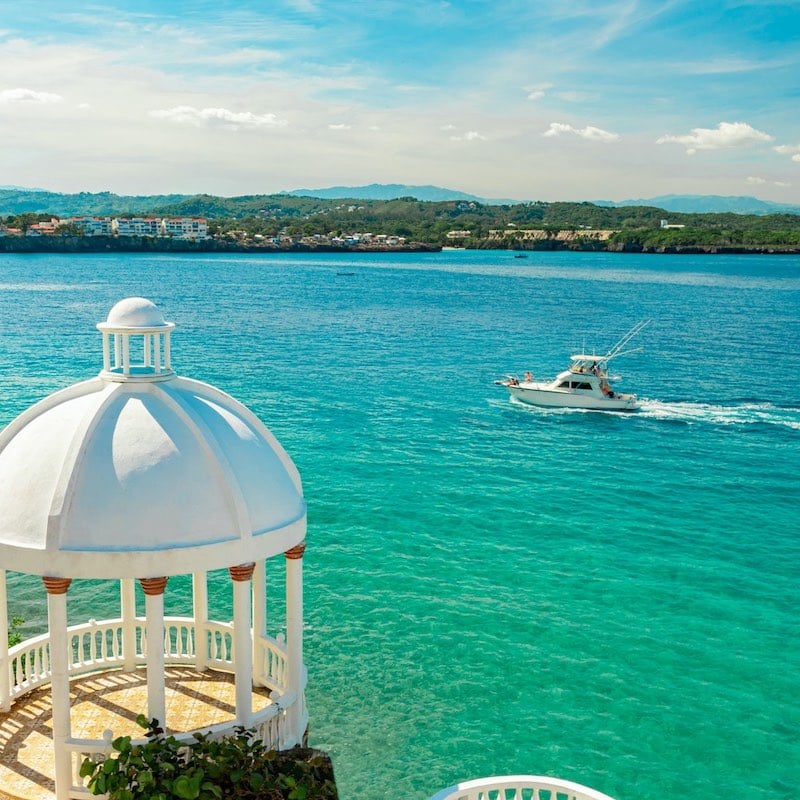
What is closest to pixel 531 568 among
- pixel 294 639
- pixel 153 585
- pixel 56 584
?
pixel 294 639

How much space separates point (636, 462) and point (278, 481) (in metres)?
31.7

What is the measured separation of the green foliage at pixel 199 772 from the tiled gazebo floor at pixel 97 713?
46.2 inches

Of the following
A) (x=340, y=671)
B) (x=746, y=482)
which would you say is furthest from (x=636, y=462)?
(x=340, y=671)

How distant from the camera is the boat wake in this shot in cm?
5069

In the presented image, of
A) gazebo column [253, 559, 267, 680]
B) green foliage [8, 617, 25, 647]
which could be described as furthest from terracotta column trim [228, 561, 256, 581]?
green foliage [8, 617, 25, 647]

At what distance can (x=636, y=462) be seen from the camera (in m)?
41.6

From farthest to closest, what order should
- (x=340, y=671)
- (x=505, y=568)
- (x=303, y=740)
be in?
(x=505, y=568), (x=340, y=671), (x=303, y=740)

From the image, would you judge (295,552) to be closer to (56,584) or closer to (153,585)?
(153,585)

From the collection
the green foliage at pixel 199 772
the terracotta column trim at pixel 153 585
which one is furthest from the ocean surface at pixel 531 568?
the terracotta column trim at pixel 153 585

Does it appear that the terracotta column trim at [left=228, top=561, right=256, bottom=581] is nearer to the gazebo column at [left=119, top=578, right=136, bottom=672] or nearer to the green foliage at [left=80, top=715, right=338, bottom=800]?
the green foliage at [left=80, top=715, right=338, bottom=800]

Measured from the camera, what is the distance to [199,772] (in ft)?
35.6

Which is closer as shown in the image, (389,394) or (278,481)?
(278,481)

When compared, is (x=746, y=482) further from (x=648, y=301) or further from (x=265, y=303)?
(x=648, y=301)

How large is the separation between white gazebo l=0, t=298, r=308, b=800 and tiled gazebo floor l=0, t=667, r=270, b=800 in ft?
1.28
